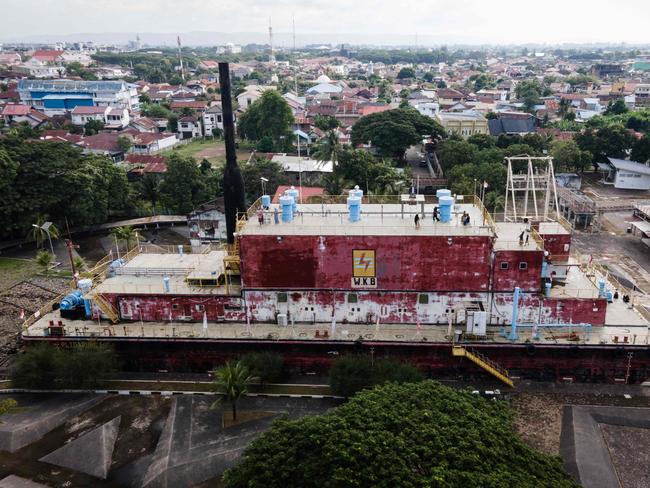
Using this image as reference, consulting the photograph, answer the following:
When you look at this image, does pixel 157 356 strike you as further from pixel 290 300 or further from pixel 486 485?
pixel 486 485

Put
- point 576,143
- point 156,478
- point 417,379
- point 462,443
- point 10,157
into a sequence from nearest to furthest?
point 462,443, point 156,478, point 417,379, point 10,157, point 576,143

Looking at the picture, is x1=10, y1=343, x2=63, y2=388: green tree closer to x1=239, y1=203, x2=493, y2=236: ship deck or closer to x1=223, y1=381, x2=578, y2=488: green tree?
x1=239, y1=203, x2=493, y2=236: ship deck

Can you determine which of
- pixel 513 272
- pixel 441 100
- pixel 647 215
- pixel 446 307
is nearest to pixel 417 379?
pixel 446 307

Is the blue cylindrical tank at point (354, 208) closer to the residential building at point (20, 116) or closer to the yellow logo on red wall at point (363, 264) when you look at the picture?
the yellow logo on red wall at point (363, 264)

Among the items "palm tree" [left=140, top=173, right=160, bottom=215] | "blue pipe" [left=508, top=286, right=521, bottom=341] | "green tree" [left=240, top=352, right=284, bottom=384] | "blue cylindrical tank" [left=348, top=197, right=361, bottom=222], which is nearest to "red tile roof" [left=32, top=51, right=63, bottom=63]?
"palm tree" [left=140, top=173, right=160, bottom=215]

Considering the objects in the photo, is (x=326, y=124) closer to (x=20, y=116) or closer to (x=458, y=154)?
(x=458, y=154)

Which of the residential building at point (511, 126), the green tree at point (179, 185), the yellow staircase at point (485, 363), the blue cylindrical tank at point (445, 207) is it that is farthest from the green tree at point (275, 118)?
the yellow staircase at point (485, 363)

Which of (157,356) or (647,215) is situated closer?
(157,356)
